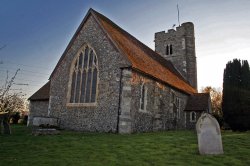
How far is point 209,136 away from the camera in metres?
9.16

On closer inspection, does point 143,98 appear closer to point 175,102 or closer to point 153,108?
point 153,108

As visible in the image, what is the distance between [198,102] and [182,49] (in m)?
9.19

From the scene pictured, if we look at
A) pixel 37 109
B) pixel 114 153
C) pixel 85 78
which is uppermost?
pixel 85 78

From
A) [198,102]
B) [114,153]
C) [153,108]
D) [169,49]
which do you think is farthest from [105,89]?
[169,49]

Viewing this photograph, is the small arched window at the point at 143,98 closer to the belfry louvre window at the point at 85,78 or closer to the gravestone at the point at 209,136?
the belfry louvre window at the point at 85,78

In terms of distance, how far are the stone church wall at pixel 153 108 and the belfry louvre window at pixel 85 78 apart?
2.92m

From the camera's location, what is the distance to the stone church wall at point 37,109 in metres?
22.9

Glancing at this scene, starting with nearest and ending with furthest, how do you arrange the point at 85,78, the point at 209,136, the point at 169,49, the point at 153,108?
the point at 209,136 < the point at 85,78 < the point at 153,108 < the point at 169,49

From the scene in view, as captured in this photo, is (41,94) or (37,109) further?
(41,94)

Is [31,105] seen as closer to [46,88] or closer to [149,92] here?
[46,88]

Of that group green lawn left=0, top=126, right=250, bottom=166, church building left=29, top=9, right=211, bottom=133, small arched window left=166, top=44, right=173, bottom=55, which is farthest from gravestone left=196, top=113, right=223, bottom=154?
small arched window left=166, top=44, right=173, bottom=55

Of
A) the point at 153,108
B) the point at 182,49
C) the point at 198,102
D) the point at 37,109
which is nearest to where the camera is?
the point at 153,108

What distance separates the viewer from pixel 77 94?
18047 mm

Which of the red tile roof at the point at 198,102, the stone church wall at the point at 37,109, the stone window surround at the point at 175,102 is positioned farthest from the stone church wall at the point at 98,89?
the red tile roof at the point at 198,102
